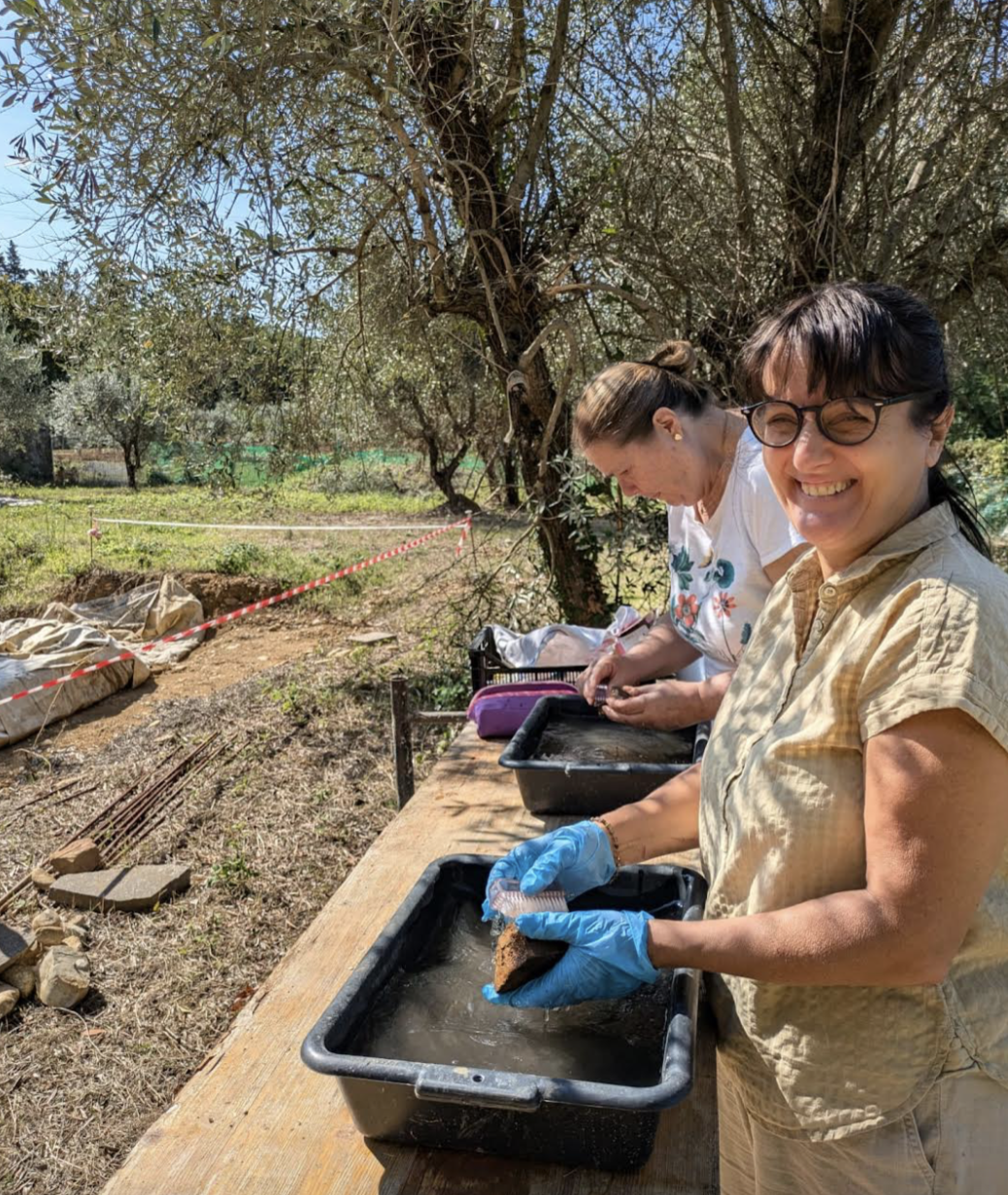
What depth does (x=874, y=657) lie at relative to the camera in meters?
1.01

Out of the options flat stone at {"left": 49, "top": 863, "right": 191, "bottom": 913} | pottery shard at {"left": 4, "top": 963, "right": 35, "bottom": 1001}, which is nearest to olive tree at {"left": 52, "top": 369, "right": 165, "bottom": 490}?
flat stone at {"left": 49, "top": 863, "right": 191, "bottom": 913}

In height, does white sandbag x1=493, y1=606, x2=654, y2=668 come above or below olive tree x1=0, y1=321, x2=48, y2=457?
below

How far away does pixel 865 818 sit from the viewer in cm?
99

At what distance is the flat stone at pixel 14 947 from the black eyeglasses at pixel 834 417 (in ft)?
12.6

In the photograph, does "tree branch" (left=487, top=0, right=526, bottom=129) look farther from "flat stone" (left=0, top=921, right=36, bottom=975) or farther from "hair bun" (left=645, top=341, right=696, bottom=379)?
"flat stone" (left=0, top=921, right=36, bottom=975)

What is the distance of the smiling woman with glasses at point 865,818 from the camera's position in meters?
0.95

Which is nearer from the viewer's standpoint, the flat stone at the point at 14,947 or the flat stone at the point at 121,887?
the flat stone at the point at 14,947

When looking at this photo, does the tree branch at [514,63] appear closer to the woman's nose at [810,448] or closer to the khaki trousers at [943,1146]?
the woman's nose at [810,448]

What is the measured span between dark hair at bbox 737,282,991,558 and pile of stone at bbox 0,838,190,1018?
367 cm

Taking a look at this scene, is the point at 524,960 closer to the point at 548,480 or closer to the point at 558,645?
the point at 558,645

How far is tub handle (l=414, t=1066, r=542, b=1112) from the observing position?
1.08 m

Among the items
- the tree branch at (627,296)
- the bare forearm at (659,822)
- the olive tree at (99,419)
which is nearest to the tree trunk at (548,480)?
the tree branch at (627,296)

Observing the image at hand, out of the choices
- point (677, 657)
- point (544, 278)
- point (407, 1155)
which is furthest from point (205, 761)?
point (407, 1155)

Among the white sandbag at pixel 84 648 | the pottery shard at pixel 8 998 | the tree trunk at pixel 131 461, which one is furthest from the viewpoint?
the tree trunk at pixel 131 461
